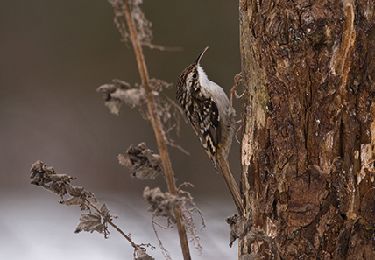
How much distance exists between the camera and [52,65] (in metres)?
4.50

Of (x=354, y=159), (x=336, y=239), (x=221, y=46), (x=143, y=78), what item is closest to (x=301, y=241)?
(x=336, y=239)

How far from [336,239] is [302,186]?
12cm

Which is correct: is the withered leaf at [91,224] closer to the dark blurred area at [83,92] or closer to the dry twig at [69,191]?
the dry twig at [69,191]

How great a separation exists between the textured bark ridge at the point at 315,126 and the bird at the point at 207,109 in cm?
114

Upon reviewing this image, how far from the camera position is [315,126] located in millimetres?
1561

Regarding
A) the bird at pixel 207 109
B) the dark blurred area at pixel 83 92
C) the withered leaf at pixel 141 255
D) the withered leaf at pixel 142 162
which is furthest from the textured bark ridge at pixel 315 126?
the dark blurred area at pixel 83 92

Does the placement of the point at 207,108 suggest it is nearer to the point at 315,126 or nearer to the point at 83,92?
the point at 315,126

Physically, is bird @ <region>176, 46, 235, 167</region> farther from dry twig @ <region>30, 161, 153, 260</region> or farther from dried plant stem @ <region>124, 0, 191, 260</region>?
dried plant stem @ <region>124, 0, 191, 260</region>

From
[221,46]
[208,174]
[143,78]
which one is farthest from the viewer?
[208,174]

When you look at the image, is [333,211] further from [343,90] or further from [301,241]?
[343,90]

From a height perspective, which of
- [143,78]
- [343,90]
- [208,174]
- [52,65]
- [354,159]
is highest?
[52,65]

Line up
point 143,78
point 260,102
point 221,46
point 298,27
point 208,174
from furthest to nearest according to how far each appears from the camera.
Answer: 1. point 208,174
2. point 221,46
3. point 260,102
4. point 298,27
5. point 143,78

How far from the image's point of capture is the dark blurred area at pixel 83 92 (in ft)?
13.0

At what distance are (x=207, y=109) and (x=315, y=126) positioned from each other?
1270 mm
